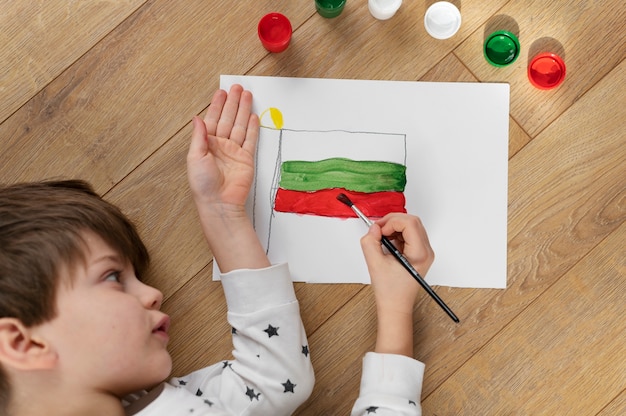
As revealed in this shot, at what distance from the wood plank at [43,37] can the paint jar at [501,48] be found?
0.52 m

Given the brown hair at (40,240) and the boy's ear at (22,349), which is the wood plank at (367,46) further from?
the boy's ear at (22,349)

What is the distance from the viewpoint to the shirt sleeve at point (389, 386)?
833mm

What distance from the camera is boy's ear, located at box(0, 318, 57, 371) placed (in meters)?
0.72

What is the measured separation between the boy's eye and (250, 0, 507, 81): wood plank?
36 centimetres

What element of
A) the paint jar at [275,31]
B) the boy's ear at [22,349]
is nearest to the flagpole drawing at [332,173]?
→ the paint jar at [275,31]

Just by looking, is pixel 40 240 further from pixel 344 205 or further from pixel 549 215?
pixel 549 215

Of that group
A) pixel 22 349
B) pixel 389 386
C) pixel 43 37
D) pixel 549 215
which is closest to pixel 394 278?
pixel 389 386

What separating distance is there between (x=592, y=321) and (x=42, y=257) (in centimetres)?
75

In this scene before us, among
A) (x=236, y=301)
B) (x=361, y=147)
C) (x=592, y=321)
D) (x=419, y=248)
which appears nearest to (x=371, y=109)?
(x=361, y=147)

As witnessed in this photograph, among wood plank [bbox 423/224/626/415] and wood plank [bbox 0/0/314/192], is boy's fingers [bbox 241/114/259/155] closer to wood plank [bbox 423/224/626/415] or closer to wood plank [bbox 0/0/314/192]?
wood plank [bbox 0/0/314/192]

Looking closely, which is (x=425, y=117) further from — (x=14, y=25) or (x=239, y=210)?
(x=14, y=25)

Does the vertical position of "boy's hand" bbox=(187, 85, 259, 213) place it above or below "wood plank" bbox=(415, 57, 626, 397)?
above

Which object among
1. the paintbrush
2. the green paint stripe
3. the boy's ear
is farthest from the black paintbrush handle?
the boy's ear

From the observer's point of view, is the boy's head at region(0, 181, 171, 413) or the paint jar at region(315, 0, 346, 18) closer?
the boy's head at region(0, 181, 171, 413)
